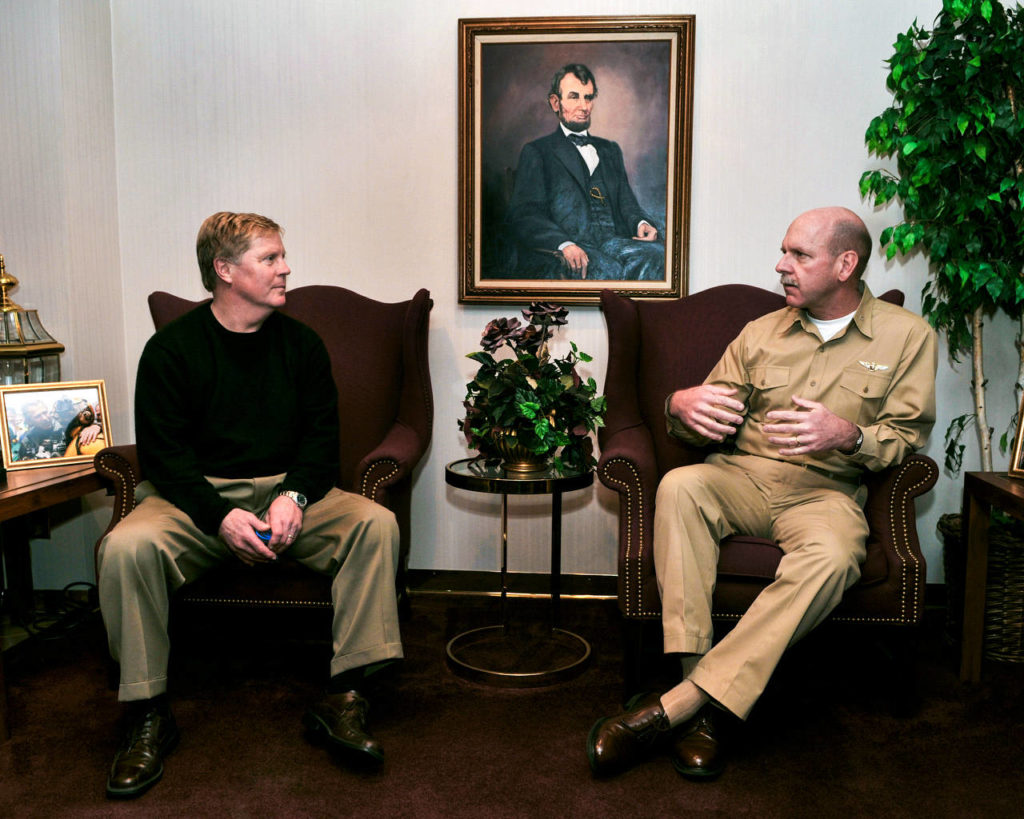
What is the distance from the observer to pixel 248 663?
→ 2.78 metres

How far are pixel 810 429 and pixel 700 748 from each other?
0.84 m

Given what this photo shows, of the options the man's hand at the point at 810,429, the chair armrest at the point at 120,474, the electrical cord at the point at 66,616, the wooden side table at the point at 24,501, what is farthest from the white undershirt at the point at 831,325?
the electrical cord at the point at 66,616

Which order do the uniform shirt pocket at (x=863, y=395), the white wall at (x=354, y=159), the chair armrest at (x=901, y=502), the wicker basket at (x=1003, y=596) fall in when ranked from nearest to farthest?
1. the chair armrest at (x=901, y=502)
2. the uniform shirt pocket at (x=863, y=395)
3. the wicker basket at (x=1003, y=596)
4. the white wall at (x=354, y=159)

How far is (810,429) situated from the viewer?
229 centimetres

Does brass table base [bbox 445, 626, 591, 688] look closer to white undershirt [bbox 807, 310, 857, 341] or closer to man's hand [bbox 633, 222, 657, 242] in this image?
white undershirt [bbox 807, 310, 857, 341]

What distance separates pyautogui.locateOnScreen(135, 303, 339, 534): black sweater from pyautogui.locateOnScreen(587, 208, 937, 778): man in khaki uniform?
3.34 feet

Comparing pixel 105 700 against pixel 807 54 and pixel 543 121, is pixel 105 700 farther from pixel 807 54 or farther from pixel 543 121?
pixel 807 54

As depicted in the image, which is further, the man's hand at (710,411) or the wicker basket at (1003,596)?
the wicker basket at (1003,596)

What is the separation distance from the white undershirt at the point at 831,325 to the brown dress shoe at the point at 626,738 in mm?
1196

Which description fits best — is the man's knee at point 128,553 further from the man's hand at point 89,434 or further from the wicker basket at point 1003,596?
the wicker basket at point 1003,596

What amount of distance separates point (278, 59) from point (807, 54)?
6.46ft

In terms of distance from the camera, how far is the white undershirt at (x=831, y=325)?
263cm

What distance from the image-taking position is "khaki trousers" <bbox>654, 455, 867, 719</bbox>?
83.5 inches

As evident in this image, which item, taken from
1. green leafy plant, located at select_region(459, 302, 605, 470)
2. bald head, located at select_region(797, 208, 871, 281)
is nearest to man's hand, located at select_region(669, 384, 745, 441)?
green leafy plant, located at select_region(459, 302, 605, 470)
